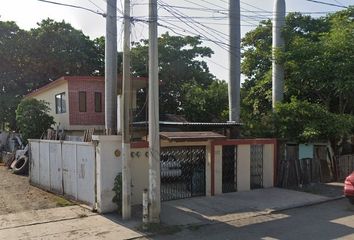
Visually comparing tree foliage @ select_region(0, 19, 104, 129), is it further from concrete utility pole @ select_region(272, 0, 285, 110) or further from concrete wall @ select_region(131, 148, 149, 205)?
concrete wall @ select_region(131, 148, 149, 205)

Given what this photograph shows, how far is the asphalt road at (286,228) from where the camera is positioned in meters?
10.0

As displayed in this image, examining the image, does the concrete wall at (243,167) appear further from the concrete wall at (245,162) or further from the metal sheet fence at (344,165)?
the metal sheet fence at (344,165)

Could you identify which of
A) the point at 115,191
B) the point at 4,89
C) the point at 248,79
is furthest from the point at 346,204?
the point at 4,89

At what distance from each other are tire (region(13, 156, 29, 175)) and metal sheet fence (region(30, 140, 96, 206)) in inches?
153

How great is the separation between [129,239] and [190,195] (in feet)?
17.6

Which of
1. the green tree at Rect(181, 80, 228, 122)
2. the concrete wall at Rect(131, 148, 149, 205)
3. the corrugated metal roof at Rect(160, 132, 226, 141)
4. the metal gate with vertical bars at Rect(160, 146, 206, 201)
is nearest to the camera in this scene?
the concrete wall at Rect(131, 148, 149, 205)

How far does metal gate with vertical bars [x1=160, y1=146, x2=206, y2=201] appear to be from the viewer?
1520cm

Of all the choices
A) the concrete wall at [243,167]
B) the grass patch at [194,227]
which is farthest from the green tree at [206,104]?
the grass patch at [194,227]

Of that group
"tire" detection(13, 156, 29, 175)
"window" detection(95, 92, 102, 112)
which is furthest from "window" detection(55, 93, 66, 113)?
"tire" detection(13, 156, 29, 175)

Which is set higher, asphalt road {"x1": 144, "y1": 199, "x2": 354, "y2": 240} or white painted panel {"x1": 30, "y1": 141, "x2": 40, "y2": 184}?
white painted panel {"x1": 30, "y1": 141, "x2": 40, "y2": 184}

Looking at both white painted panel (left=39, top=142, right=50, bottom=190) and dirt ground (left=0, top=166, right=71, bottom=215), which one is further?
white painted panel (left=39, top=142, right=50, bottom=190)

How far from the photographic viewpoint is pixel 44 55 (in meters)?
33.7

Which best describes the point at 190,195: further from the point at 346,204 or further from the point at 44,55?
the point at 44,55

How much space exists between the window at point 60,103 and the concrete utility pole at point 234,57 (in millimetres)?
9708
